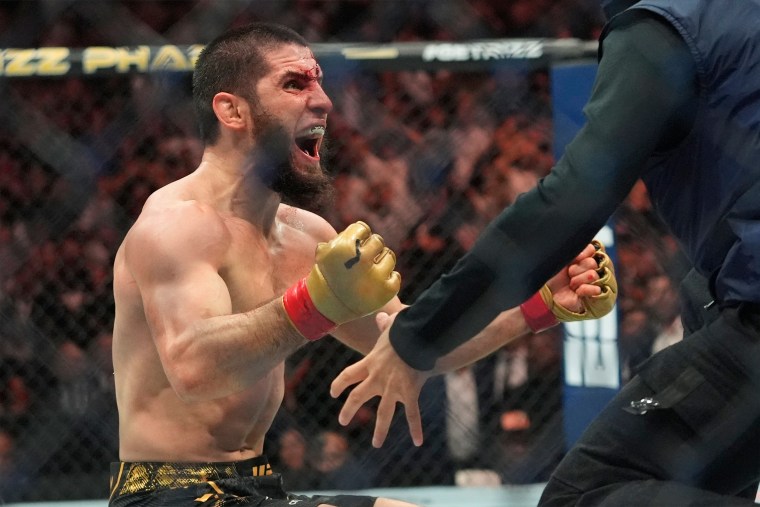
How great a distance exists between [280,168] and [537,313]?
491 mm

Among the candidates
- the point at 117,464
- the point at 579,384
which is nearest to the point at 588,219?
the point at 117,464

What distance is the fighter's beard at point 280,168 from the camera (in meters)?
1.84

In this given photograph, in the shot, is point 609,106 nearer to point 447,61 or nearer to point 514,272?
point 514,272

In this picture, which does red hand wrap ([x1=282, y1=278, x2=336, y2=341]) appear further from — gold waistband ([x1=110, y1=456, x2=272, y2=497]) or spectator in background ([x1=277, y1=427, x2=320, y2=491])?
spectator in background ([x1=277, y1=427, x2=320, y2=491])

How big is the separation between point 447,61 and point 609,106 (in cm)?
146

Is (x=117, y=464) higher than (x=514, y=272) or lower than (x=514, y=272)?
lower

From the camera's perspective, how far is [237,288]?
1769 millimetres

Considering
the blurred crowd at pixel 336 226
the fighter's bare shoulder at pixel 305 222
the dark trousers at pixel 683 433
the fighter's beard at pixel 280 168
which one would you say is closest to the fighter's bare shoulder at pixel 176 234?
the fighter's beard at pixel 280 168

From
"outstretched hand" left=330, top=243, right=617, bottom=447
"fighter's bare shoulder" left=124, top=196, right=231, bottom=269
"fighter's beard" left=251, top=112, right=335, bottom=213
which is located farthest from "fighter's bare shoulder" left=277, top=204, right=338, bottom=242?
"outstretched hand" left=330, top=243, right=617, bottom=447

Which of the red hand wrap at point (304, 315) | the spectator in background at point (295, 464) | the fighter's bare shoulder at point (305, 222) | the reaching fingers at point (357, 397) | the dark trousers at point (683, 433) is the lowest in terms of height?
the spectator in background at point (295, 464)

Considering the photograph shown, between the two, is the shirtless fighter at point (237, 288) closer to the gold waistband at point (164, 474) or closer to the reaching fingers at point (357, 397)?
the gold waistband at point (164, 474)

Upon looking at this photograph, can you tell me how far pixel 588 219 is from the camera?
1.25m

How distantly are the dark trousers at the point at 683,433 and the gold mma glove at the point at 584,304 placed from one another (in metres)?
0.38

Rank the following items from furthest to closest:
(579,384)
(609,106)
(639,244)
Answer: (639,244) < (579,384) < (609,106)
